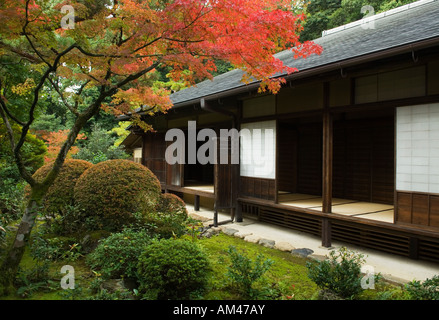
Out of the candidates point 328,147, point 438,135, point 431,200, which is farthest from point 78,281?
point 438,135

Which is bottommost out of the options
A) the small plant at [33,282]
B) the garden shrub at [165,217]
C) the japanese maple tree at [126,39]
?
the small plant at [33,282]

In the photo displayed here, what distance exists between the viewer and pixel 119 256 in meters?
4.17

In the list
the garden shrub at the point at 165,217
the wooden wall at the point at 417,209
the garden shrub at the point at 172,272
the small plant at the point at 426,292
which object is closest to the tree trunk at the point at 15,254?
the garden shrub at the point at 172,272

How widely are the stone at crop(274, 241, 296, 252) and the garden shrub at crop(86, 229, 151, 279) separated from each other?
→ 9.17ft

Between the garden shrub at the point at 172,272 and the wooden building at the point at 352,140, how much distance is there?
3.47 metres

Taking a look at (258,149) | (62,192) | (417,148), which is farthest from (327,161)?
(62,192)

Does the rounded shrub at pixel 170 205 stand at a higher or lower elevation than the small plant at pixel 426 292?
higher

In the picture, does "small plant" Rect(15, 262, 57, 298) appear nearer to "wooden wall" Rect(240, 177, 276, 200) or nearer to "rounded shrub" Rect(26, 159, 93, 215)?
"rounded shrub" Rect(26, 159, 93, 215)

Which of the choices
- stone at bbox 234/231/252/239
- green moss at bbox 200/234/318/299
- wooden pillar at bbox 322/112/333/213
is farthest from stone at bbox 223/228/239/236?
wooden pillar at bbox 322/112/333/213

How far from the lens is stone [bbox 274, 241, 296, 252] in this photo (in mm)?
5965

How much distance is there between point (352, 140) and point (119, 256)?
6.89 meters

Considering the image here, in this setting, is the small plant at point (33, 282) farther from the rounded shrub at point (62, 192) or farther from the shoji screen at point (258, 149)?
the shoji screen at point (258, 149)

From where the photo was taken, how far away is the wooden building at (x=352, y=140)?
4805mm

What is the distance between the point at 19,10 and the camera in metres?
3.71
